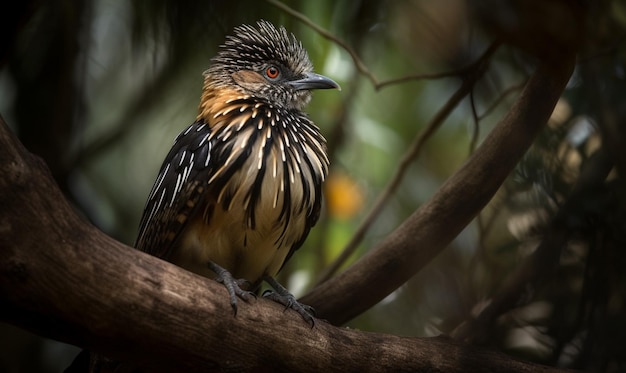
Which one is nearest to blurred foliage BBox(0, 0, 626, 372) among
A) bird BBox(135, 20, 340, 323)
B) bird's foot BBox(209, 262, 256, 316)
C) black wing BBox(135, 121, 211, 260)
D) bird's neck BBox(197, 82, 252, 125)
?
bird's neck BBox(197, 82, 252, 125)

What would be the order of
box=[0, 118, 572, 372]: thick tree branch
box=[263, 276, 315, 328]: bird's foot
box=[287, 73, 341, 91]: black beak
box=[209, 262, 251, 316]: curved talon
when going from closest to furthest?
box=[0, 118, 572, 372]: thick tree branch
box=[209, 262, 251, 316]: curved talon
box=[263, 276, 315, 328]: bird's foot
box=[287, 73, 341, 91]: black beak

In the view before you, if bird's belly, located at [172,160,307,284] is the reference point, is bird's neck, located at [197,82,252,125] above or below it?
above

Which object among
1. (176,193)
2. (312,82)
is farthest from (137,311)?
(312,82)

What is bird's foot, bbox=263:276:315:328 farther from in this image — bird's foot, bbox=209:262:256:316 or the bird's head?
the bird's head

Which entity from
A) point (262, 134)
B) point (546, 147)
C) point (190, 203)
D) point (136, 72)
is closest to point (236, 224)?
point (190, 203)

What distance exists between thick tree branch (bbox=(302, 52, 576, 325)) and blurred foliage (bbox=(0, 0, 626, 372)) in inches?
3.9

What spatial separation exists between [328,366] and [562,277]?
144cm

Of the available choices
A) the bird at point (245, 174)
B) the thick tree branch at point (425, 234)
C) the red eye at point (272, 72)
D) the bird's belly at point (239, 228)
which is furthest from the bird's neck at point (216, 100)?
the thick tree branch at point (425, 234)

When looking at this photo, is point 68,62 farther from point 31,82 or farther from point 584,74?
point 584,74

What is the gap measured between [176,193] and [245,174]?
0.30m

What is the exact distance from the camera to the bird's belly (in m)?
3.08

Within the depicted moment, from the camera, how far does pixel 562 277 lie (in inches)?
53.4

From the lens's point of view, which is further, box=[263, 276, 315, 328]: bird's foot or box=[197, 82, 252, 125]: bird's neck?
box=[197, 82, 252, 125]: bird's neck

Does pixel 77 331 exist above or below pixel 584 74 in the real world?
below
